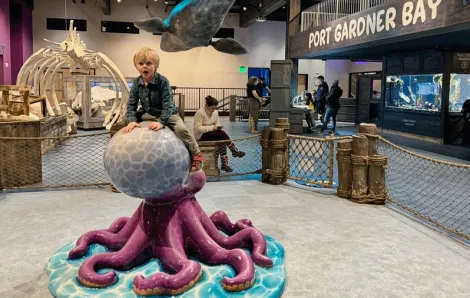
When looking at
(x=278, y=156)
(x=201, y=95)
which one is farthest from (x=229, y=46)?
(x=201, y=95)

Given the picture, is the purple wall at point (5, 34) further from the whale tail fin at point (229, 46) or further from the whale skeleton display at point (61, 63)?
the whale tail fin at point (229, 46)

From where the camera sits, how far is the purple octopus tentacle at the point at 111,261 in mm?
2648

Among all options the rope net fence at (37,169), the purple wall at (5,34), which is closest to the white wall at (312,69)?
the purple wall at (5,34)

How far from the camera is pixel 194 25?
2832mm

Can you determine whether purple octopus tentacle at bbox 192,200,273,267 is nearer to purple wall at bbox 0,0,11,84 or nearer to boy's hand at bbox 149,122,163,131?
boy's hand at bbox 149,122,163,131

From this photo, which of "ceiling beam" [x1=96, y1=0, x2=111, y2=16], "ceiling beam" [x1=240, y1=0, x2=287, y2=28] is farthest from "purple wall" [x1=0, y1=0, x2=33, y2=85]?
"ceiling beam" [x1=240, y1=0, x2=287, y2=28]

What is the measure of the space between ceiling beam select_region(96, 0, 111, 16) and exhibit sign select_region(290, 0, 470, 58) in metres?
9.45

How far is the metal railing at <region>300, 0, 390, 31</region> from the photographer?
1150 cm

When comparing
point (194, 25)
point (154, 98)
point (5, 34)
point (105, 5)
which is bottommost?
point (154, 98)

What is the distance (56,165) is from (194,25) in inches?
199

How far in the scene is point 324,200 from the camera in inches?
196

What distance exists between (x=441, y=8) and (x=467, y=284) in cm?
514

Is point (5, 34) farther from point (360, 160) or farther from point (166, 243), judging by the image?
point (166, 243)

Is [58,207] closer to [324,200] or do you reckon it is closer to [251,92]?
[324,200]
